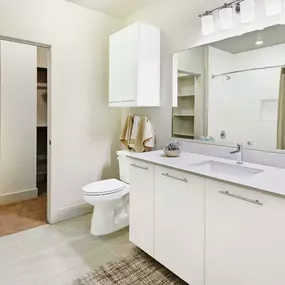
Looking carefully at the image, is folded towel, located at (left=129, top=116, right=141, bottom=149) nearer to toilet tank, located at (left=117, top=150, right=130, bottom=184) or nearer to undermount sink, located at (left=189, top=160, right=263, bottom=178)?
toilet tank, located at (left=117, top=150, right=130, bottom=184)

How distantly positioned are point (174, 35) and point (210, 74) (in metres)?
0.60

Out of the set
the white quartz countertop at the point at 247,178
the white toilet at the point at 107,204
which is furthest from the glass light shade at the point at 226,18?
the white toilet at the point at 107,204

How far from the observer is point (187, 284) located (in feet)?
5.60

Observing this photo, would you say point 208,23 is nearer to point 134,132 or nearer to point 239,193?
point 134,132

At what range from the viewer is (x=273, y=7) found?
168cm

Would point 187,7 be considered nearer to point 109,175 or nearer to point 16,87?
point 109,175

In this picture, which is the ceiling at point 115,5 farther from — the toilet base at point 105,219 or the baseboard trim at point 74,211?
the baseboard trim at point 74,211

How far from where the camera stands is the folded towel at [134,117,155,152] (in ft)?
8.51

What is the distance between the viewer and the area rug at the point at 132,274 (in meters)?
1.72

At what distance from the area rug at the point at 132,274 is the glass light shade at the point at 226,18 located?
1.94 meters

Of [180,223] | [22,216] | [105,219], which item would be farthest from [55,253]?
[180,223]

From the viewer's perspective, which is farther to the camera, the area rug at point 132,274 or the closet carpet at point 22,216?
the closet carpet at point 22,216

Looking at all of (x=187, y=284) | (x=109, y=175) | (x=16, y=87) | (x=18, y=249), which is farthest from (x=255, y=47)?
(x=16, y=87)

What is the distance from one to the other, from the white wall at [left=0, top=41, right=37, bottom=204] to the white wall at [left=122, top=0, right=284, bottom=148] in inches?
63.1
